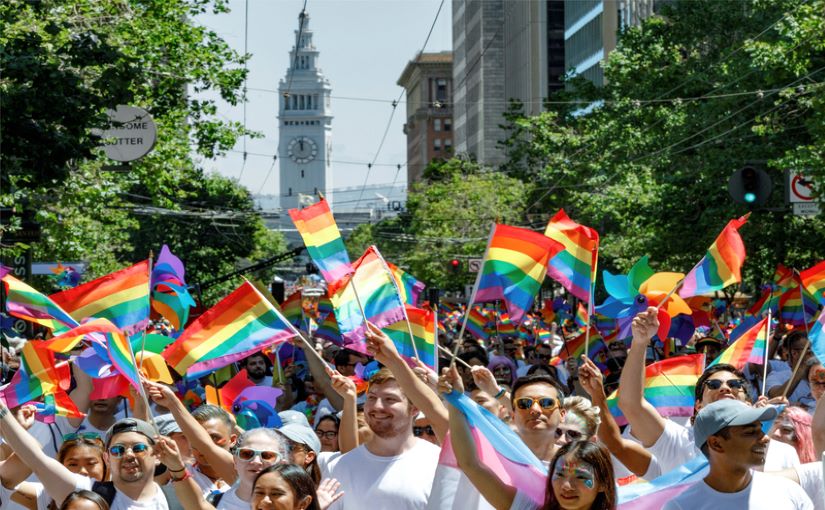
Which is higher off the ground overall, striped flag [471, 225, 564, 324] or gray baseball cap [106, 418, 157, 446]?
striped flag [471, 225, 564, 324]

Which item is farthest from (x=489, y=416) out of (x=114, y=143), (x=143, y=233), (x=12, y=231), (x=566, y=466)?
(x=143, y=233)

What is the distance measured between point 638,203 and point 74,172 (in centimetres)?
1437

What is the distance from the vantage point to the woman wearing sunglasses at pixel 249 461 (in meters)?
6.92

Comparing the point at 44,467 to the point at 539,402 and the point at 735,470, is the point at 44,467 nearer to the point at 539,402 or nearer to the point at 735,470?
the point at 539,402

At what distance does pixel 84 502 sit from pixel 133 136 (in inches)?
669

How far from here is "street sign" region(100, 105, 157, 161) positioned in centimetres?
2295

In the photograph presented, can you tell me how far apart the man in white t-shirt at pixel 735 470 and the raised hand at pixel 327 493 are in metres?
1.33

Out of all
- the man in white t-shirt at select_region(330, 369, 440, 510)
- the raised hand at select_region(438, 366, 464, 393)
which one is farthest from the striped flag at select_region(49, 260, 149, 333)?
the raised hand at select_region(438, 366, 464, 393)

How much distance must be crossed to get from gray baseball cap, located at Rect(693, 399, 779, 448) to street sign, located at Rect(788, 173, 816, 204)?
617 inches

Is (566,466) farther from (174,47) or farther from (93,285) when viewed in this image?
(174,47)

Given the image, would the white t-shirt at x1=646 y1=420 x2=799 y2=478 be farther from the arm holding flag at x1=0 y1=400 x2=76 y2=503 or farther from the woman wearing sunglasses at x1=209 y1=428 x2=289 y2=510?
the arm holding flag at x1=0 y1=400 x2=76 y2=503

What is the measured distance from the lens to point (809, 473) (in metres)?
6.58

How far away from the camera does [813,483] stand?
6562 millimetres

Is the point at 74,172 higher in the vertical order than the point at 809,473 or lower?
higher
